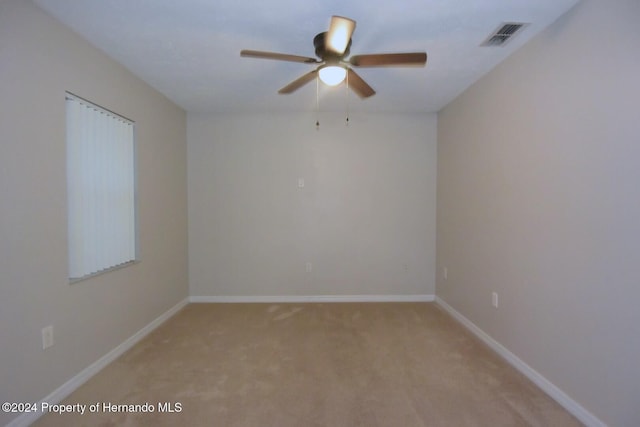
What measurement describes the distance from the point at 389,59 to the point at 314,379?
2.26m

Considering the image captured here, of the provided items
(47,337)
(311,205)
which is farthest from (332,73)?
(47,337)

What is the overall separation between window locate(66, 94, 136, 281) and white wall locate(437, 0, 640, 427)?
3.31 metres

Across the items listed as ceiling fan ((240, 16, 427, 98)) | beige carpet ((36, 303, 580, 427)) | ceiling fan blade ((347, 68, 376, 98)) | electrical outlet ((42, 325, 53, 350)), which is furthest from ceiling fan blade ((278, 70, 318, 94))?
electrical outlet ((42, 325, 53, 350))

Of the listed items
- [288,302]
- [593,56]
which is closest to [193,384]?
[288,302]

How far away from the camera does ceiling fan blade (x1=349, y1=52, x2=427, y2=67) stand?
1.80 m

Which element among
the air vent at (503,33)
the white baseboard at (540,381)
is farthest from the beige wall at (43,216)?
the white baseboard at (540,381)

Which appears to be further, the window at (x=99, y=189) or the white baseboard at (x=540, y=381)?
the window at (x=99, y=189)

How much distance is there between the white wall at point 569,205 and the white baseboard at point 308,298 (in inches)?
45.2

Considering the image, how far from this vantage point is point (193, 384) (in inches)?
83.3

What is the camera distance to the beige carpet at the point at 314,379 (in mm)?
1776

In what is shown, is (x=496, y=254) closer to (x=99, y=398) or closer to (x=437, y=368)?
(x=437, y=368)

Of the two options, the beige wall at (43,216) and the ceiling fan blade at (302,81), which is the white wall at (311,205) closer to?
the beige wall at (43,216)

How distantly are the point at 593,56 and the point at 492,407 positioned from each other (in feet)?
7.16

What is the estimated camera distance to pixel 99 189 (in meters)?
2.36
